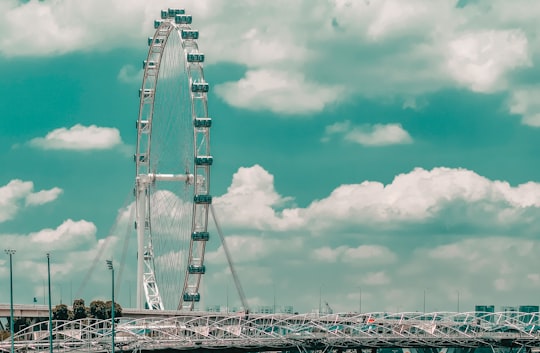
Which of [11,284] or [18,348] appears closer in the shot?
[11,284]

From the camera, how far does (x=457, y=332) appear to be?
193 metres

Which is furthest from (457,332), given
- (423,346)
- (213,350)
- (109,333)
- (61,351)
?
(61,351)

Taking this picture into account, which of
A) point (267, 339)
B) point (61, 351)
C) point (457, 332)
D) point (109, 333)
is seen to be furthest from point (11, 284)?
point (457, 332)

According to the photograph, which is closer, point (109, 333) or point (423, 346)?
point (109, 333)

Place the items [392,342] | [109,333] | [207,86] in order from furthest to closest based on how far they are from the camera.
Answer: [207,86] < [392,342] < [109,333]

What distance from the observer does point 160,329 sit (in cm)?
18100

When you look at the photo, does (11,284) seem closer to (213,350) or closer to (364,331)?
(213,350)

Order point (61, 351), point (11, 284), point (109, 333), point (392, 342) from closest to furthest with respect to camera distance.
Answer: point (11, 284) < point (61, 351) < point (109, 333) < point (392, 342)

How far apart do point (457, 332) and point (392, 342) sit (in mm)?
13249

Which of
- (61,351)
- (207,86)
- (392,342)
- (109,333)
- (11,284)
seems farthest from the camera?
(207,86)

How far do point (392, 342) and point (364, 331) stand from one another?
15.4 feet

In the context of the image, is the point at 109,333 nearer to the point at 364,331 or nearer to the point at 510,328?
the point at 364,331

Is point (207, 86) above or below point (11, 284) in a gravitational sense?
above

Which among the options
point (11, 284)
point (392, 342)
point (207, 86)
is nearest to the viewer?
point (11, 284)
